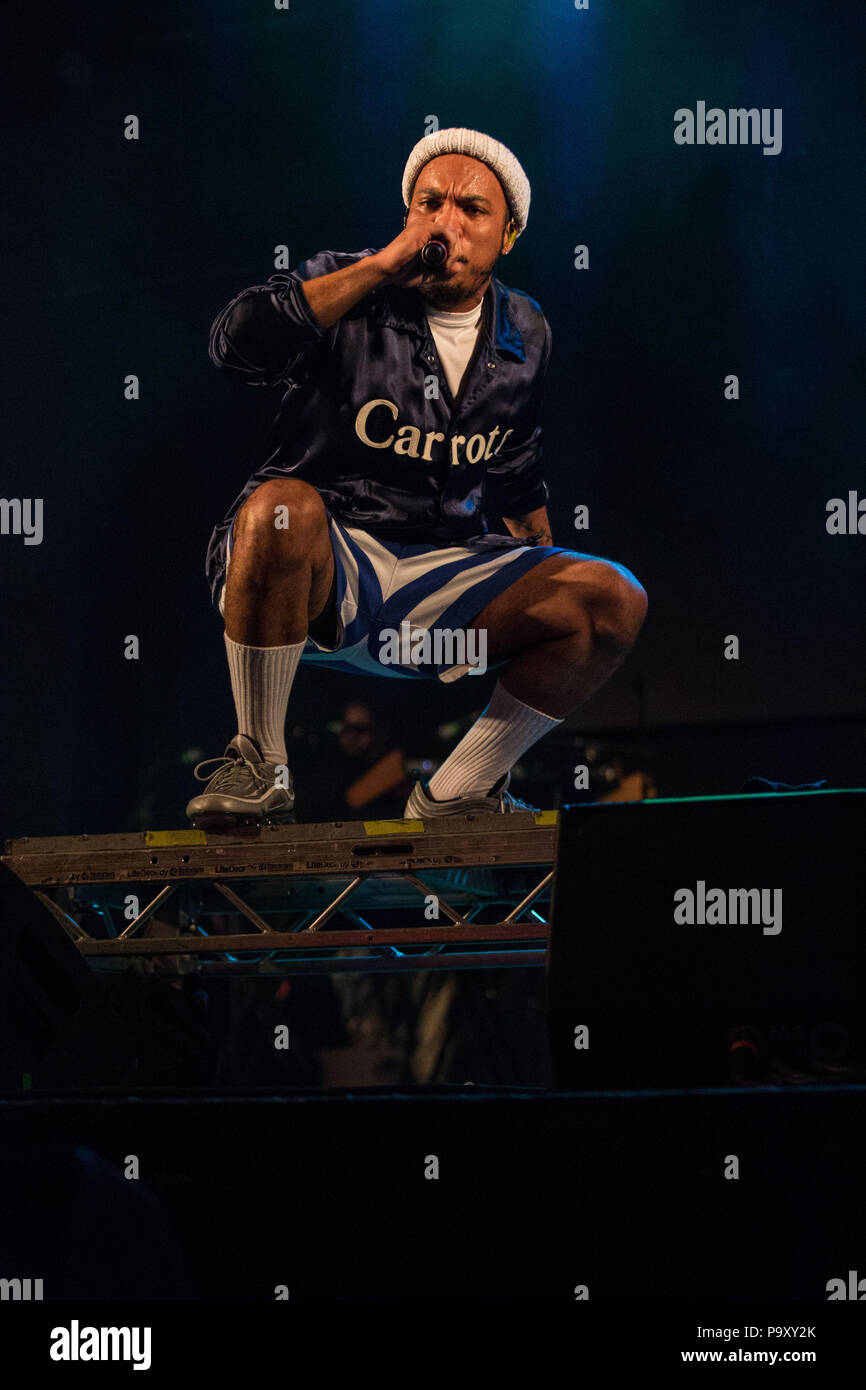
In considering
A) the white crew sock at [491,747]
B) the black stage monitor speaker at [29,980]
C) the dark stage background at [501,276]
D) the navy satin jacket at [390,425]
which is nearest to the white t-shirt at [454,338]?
the navy satin jacket at [390,425]

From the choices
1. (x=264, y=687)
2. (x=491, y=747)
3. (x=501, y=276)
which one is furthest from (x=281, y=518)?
(x=501, y=276)

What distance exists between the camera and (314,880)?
289 centimetres

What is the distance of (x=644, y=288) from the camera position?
12.7 feet

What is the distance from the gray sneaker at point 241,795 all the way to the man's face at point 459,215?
1316 millimetres

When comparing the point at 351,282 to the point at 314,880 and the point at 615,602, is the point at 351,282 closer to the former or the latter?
the point at 615,602

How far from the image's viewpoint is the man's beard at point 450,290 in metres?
3.38

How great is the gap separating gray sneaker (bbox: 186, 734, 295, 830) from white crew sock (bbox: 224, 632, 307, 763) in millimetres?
48

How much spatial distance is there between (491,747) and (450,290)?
1.21m

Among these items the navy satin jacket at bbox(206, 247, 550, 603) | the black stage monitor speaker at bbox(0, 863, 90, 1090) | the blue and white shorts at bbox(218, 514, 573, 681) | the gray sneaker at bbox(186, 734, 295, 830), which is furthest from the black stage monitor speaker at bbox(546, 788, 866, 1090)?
the navy satin jacket at bbox(206, 247, 550, 603)

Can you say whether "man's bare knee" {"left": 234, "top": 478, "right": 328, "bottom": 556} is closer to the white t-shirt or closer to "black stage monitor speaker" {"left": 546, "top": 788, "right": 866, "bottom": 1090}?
the white t-shirt

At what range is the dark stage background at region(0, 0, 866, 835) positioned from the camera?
3.78 meters

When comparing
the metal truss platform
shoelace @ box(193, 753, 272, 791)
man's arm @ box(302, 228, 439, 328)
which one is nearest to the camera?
the metal truss platform

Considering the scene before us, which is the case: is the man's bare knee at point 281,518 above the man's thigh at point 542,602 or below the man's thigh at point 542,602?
above

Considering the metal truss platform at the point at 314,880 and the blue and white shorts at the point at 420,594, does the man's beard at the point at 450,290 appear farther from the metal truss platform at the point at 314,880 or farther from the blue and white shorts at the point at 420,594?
the metal truss platform at the point at 314,880
